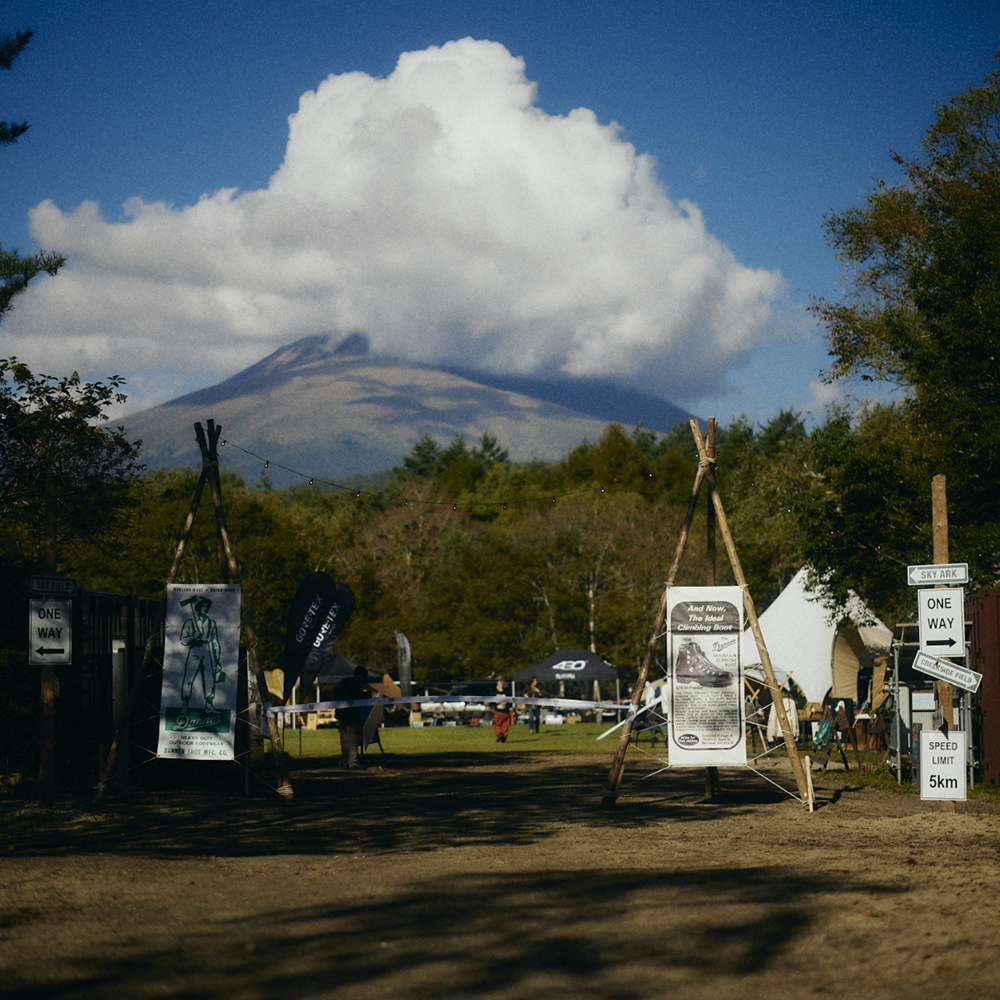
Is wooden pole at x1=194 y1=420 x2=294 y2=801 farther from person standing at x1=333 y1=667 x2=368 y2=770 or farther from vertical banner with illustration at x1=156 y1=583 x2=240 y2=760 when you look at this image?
person standing at x1=333 y1=667 x2=368 y2=770

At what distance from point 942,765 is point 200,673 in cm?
845

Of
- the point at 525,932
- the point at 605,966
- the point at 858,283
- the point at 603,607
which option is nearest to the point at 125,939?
the point at 525,932

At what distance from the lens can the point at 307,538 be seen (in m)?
63.2

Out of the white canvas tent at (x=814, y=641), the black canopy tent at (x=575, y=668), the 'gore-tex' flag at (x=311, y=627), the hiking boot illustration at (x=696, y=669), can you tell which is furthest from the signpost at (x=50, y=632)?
the black canopy tent at (x=575, y=668)

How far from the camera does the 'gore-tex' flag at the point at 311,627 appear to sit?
18.0m

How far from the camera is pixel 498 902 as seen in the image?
7469 mm

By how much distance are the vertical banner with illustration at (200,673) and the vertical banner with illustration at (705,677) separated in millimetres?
5111

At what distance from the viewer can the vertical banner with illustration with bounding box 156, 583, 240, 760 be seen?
1390 centimetres

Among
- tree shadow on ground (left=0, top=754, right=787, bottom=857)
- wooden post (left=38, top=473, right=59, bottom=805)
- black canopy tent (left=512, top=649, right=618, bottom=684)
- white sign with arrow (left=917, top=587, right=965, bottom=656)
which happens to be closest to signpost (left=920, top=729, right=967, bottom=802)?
white sign with arrow (left=917, top=587, right=965, bottom=656)

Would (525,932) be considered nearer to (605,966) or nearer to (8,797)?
(605,966)

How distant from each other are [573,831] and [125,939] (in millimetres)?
6021

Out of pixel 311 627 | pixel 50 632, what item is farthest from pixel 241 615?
pixel 311 627

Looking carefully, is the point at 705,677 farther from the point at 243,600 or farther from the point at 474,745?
the point at 474,745

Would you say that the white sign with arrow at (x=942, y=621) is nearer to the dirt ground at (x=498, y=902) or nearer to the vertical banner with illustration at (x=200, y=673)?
the dirt ground at (x=498, y=902)
